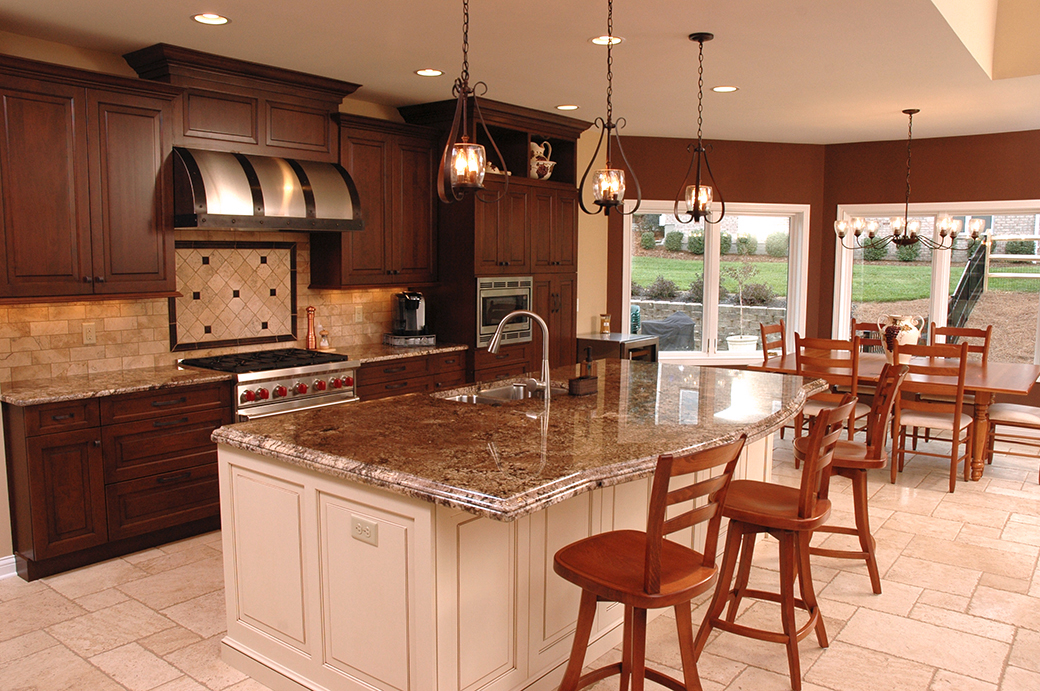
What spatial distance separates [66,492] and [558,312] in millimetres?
4000

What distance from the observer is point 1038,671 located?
3123 mm

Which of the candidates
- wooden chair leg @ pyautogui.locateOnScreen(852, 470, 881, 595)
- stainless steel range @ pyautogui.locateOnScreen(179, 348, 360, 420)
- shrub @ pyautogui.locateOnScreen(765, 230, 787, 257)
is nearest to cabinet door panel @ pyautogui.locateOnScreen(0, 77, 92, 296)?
stainless steel range @ pyautogui.locateOnScreen(179, 348, 360, 420)

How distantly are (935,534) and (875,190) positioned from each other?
430 cm

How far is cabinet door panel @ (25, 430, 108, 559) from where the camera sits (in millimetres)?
3881

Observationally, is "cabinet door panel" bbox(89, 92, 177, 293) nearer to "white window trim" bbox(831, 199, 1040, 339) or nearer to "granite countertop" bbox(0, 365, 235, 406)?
"granite countertop" bbox(0, 365, 235, 406)

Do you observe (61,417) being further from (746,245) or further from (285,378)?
(746,245)

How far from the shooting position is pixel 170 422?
14.2ft

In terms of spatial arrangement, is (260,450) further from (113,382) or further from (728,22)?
(728,22)

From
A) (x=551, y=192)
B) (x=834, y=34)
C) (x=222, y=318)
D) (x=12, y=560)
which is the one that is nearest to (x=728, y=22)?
(x=834, y=34)

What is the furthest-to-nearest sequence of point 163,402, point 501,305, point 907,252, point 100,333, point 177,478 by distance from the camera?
point 907,252 → point 501,305 → point 100,333 → point 177,478 → point 163,402

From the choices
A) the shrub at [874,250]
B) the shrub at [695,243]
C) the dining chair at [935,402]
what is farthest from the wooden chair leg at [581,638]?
the shrub at [874,250]

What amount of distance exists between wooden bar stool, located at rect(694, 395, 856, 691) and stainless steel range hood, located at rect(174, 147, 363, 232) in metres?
3.12

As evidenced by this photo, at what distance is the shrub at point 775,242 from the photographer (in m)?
8.24

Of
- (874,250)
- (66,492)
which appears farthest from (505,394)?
(874,250)
